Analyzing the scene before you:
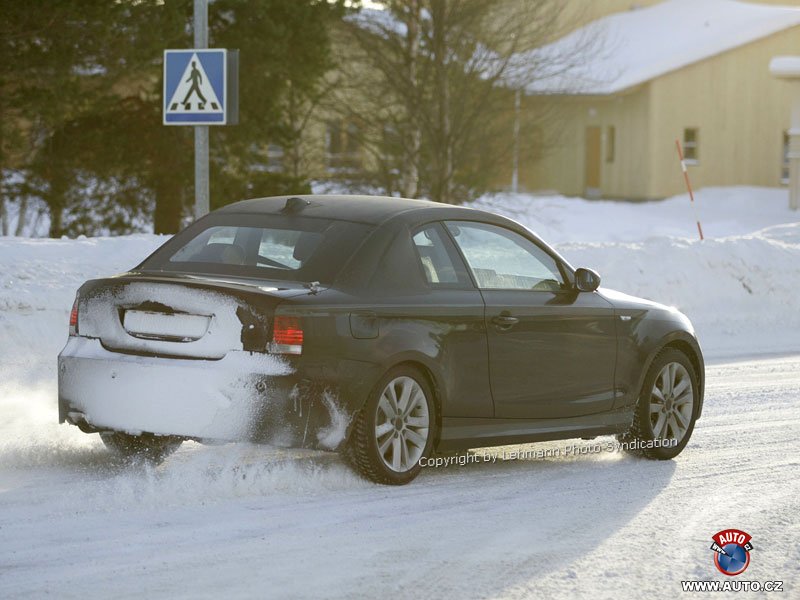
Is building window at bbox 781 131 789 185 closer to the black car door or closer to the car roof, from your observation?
the black car door

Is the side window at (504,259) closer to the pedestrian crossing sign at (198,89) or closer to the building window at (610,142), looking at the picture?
the pedestrian crossing sign at (198,89)

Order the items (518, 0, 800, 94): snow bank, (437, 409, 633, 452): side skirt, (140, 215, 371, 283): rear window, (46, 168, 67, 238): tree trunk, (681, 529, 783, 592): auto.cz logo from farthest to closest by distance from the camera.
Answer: (518, 0, 800, 94): snow bank < (46, 168, 67, 238): tree trunk < (437, 409, 633, 452): side skirt < (140, 215, 371, 283): rear window < (681, 529, 783, 592): auto.cz logo

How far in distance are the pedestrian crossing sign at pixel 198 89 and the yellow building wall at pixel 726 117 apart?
35.5 m

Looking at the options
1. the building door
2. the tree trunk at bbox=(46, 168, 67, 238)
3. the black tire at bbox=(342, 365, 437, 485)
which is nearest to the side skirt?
the black tire at bbox=(342, 365, 437, 485)

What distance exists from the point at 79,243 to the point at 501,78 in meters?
11.4

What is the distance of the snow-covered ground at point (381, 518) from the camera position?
6293 mm

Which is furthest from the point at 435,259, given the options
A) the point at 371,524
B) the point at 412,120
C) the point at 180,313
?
the point at 412,120

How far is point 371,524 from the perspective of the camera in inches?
288

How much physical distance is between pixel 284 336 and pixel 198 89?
294 inches

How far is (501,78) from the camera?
27312mm

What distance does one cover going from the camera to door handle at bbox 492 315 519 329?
28.5 feet

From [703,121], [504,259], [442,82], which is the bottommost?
[504,259]

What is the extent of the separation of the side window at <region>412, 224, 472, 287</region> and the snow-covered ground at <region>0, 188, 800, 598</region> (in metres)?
1.03

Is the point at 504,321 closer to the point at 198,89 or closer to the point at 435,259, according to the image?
the point at 435,259
